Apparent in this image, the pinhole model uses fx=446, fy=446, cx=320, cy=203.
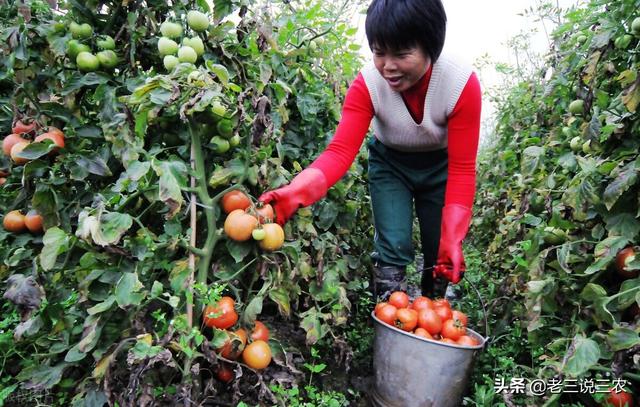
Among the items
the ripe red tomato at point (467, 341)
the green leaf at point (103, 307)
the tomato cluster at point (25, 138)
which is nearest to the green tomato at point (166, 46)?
the tomato cluster at point (25, 138)

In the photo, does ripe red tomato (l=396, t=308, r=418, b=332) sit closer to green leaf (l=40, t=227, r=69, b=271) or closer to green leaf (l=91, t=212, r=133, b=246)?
green leaf (l=91, t=212, r=133, b=246)

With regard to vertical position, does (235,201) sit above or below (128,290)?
above

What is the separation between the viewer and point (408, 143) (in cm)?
193

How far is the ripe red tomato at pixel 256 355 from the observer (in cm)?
129

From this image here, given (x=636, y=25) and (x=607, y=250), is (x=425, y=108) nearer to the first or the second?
(x=636, y=25)

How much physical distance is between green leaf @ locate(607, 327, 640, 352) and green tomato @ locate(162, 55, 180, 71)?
1379 mm

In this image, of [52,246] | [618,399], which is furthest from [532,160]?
[52,246]

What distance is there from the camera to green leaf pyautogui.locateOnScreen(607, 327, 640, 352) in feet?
3.77

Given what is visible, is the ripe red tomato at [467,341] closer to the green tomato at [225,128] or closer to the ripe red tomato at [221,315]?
the ripe red tomato at [221,315]

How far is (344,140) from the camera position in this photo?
6.03 ft

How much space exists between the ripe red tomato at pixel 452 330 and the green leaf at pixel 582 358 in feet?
1.29

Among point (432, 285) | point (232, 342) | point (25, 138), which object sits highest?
point (25, 138)

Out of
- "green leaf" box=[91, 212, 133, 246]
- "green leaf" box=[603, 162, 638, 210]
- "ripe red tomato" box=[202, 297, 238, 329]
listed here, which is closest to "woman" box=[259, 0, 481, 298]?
"ripe red tomato" box=[202, 297, 238, 329]

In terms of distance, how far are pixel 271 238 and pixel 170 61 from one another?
22.0 inches
